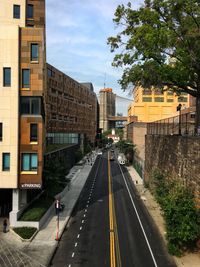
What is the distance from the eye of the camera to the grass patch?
33.8 meters

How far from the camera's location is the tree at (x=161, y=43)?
3195cm

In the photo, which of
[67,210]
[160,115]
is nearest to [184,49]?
[67,210]

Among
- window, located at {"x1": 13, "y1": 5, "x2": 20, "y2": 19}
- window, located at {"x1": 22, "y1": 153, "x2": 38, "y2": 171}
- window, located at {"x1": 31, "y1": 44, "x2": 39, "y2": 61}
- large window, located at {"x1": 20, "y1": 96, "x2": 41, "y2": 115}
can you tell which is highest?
window, located at {"x1": 13, "y1": 5, "x2": 20, "y2": 19}

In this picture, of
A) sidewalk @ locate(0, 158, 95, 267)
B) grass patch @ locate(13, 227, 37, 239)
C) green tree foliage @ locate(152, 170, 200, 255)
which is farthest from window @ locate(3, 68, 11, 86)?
green tree foliage @ locate(152, 170, 200, 255)

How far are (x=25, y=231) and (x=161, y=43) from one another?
65.6 feet

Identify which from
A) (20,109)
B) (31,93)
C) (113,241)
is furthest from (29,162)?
(113,241)

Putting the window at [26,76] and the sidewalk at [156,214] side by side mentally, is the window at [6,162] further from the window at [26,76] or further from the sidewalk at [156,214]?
the sidewalk at [156,214]

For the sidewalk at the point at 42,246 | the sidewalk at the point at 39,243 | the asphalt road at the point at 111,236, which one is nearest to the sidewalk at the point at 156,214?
the sidewalk at the point at 42,246

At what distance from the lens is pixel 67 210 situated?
1770 inches

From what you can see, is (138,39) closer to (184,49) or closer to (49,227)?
(184,49)

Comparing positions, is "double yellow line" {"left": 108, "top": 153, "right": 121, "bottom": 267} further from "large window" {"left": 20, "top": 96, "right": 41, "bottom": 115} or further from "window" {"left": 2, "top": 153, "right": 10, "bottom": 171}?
"large window" {"left": 20, "top": 96, "right": 41, "bottom": 115}

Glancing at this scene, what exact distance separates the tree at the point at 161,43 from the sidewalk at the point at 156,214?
35.6 ft

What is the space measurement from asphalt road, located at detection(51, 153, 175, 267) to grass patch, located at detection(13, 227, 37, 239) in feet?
9.34

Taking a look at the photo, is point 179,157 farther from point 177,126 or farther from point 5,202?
point 5,202
